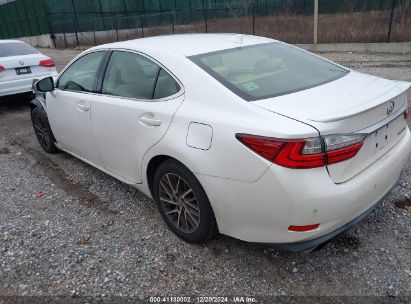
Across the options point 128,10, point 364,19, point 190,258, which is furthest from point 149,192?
point 128,10

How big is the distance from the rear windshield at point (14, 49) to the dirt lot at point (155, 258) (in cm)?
503

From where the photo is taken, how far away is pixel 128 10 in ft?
97.8

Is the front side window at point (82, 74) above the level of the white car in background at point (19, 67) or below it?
above

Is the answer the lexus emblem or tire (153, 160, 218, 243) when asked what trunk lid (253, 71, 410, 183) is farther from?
tire (153, 160, 218, 243)

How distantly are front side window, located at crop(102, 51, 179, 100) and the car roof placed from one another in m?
0.12

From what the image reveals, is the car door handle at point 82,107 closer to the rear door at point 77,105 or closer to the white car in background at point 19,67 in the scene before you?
the rear door at point 77,105

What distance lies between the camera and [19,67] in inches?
308

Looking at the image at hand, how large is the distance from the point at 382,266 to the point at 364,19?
15.5 metres

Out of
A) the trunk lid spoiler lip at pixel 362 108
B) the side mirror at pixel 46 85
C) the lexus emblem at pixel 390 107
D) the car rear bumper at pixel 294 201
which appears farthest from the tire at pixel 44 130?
the lexus emblem at pixel 390 107

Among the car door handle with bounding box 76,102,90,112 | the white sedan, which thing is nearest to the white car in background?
the car door handle with bounding box 76,102,90,112

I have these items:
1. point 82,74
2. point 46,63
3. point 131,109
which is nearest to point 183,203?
point 131,109

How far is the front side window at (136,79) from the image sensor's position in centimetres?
303

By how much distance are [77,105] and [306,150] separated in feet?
8.65

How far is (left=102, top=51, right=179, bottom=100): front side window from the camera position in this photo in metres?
3.03
